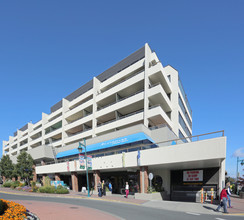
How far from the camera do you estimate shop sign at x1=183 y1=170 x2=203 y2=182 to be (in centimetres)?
1781

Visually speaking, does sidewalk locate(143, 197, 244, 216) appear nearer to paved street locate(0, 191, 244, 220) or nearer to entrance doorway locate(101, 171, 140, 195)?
paved street locate(0, 191, 244, 220)

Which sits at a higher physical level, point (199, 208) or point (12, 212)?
point (12, 212)

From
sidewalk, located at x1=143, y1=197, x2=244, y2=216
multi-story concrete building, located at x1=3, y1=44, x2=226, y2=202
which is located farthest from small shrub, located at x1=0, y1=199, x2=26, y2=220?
multi-story concrete building, located at x1=3, y1=44, x2=226, y2=202

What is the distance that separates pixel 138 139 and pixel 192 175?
716 centimetres

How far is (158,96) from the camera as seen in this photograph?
25.2 m

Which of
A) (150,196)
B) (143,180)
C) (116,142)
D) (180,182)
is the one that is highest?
(116,142)

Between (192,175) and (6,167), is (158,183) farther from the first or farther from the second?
(6,167)

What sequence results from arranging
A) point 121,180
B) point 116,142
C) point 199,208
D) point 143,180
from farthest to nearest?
point 121,180
point 116,142
point 143,180
point 199,208

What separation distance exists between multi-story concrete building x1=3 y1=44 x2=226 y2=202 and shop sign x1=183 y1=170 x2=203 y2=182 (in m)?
0.10

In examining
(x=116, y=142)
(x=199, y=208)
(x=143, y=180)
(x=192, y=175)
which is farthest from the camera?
(x=116, y=142)

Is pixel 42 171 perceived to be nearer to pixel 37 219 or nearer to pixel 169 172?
pixel 169 172

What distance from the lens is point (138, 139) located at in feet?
70.5

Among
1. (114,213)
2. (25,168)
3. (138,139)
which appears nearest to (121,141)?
(138,139)

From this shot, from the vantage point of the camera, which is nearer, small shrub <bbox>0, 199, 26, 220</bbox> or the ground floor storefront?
small shrub <bbox>0, 199, 26, 220</bbox>
